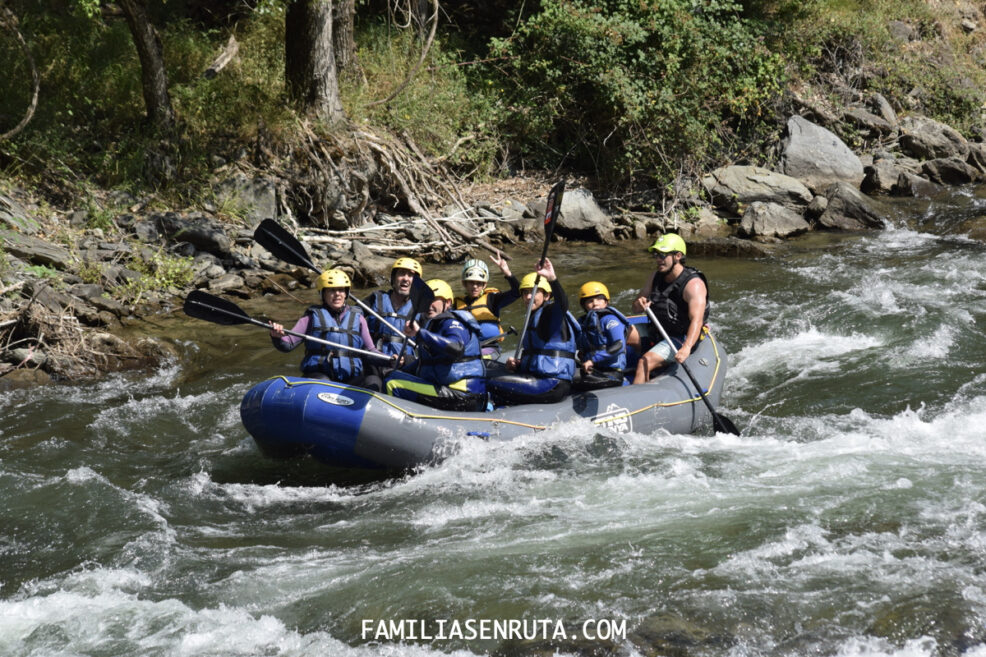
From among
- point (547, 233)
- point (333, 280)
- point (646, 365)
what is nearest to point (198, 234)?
point (333, 280)

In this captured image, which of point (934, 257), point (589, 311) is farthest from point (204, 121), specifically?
point (934, 257)

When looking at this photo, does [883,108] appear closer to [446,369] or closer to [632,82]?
[632,82]

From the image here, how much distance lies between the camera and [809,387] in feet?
24.9

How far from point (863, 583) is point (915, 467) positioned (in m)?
1.53

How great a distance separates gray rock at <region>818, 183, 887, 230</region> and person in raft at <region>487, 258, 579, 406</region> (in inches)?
298

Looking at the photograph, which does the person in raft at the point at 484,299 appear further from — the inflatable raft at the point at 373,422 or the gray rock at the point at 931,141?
the gray rock at the point at 931,141

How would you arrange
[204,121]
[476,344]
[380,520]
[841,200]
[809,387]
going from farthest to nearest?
1. [841,200]
2. [204,121]
3. [809,387]
4. [476,344]
5. [380,520]

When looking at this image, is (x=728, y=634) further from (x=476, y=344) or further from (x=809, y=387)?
(x=809, y=387)

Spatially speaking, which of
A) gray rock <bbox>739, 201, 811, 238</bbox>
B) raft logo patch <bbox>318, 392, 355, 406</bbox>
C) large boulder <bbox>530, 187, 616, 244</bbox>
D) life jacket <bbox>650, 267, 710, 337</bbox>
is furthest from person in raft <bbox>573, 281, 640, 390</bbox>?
gray rock <bbox>739, 201, 811, 238</bbox>

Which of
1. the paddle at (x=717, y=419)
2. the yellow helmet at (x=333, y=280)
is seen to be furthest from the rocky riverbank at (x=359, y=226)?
the paddle at (x=717, y=419)

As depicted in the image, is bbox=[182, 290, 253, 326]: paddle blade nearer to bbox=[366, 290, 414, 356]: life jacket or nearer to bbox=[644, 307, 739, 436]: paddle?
bbox=[366, 290, 414, 356]: life jacket

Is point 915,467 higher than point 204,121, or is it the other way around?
point 204,121

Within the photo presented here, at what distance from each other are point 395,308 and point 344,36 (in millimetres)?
7084

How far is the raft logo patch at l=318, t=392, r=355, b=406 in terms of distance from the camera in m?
5.77
